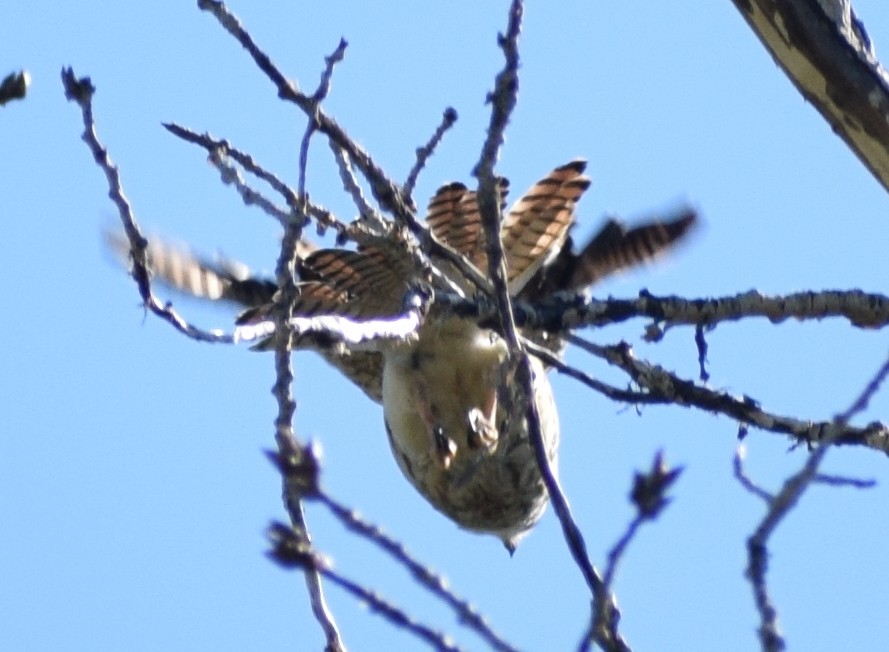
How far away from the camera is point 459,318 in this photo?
12.8 feet

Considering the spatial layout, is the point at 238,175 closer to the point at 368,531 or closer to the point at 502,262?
the point at 502,262

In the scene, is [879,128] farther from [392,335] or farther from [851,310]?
[392,335]

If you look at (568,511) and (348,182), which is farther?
(348,182)

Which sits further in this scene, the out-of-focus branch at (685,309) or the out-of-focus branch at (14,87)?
the out-of-focus branch at (685,309)

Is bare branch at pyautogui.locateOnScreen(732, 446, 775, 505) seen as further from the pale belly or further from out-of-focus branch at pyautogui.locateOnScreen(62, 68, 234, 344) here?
the pale belly

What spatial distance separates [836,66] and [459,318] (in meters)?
1.25

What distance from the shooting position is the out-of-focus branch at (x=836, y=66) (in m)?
2.99

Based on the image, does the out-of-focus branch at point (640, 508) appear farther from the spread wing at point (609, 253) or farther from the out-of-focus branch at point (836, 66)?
the spread wing at point (609, 253)

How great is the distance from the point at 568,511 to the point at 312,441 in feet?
2.01

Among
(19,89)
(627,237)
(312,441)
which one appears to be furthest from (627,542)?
(627,237)

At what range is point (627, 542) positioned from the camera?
5.54ft

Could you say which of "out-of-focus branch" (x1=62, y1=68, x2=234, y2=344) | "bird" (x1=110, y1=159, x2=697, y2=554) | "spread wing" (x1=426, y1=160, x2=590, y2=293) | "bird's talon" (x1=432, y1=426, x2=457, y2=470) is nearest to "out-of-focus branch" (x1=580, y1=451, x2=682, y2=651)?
"out-of-focus branch" (x1=62, y1=68, x2=234, y2=344)

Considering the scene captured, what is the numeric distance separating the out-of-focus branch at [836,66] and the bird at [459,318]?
969 mm

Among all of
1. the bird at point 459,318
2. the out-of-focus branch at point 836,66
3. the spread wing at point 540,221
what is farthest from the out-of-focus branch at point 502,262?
the spread wing at point 540,221
